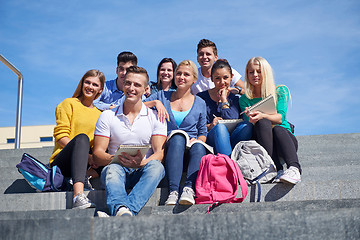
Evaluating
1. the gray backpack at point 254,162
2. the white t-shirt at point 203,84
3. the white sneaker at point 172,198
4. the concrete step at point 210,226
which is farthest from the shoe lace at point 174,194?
the white t-shirt at point 203,84

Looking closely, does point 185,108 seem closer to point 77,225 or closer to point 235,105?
point 235,105

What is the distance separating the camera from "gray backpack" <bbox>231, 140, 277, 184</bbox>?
3248 mm

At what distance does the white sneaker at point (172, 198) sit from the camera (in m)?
3.00

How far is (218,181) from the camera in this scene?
2.97 m

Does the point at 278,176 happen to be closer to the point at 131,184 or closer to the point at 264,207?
the point at 264,207

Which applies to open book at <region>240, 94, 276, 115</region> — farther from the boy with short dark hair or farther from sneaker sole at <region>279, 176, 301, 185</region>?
the boy with short dark hair

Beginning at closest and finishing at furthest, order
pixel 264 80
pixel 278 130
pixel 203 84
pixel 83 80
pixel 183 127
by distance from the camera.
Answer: pixel 278 130 → pixel 183 127 → pixel 264 80 → pixel 83 80 → pixel 203 84

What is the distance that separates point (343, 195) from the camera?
3127 millimetres

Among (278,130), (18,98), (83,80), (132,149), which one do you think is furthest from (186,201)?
(18,98)

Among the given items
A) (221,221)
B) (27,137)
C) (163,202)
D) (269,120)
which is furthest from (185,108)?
(27,137)

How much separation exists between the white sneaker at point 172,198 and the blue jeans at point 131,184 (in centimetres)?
13

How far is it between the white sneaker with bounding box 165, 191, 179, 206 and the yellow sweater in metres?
1.09

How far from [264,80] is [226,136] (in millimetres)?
724

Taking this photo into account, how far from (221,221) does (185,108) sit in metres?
2.06
